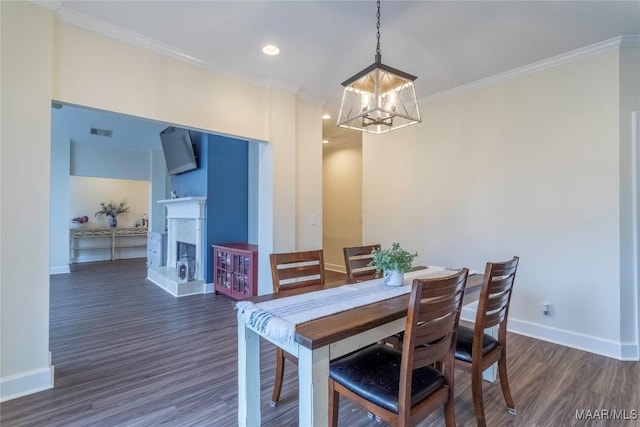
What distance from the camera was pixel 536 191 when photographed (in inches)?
122

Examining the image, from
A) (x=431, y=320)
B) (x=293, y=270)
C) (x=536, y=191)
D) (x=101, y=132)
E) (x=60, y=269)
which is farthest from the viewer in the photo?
(x=101, y=132)

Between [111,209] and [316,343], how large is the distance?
9.37m

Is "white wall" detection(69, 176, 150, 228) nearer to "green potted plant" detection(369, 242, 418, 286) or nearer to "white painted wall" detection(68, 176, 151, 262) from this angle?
"white painted wall" detection(68, 176, 151, 262)

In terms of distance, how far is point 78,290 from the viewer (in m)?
4.95

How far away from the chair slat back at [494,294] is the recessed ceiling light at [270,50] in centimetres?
249

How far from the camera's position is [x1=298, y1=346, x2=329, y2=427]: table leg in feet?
4.07

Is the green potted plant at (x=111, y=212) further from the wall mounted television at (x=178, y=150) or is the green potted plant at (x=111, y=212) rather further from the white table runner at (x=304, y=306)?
the white table runner at (x=304, y=306)

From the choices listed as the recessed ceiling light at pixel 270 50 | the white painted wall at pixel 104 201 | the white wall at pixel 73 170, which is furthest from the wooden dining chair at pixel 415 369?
the white painted wall at pixel 104 201

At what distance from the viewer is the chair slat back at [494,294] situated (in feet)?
5.50

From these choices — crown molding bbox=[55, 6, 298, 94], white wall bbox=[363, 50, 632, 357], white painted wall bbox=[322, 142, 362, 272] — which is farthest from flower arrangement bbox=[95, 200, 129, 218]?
white wall bbox=[363, 50, 632, 357]

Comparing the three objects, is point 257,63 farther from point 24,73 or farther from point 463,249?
point 463,249

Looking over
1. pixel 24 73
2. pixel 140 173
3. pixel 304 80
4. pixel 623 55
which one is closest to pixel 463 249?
pixel 623 55

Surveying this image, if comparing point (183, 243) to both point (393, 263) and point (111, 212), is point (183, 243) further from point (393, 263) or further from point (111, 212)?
point (393, 263)

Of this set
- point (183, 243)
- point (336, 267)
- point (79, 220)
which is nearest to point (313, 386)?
point (183, 243)
